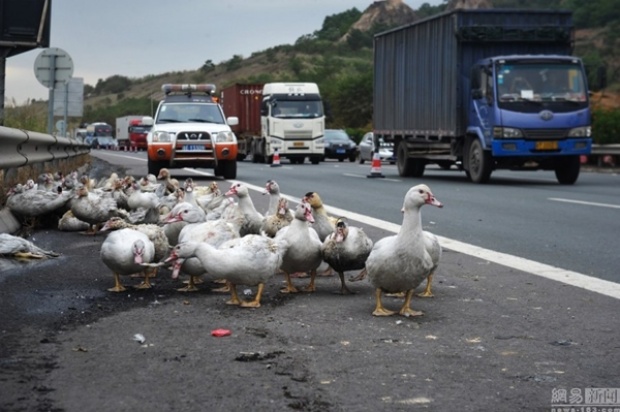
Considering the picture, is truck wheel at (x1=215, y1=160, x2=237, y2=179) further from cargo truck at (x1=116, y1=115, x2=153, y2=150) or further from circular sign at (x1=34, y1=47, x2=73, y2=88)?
cargo truck at (x1=116, y1=115, x2=153, y2=150)

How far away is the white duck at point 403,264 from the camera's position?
654 centimetres

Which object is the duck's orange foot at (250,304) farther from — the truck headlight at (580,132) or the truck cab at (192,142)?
the truck cab at (192,142)

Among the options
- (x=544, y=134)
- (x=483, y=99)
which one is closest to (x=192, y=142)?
(x=483, y=99)

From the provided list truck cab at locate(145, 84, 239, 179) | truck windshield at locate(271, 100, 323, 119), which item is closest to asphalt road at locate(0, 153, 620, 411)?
truck cab at locate(145, 84, 239, 179)

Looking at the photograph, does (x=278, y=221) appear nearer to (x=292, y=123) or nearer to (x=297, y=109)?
(x=292, y=123)

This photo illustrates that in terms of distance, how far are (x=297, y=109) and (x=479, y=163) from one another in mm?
20771

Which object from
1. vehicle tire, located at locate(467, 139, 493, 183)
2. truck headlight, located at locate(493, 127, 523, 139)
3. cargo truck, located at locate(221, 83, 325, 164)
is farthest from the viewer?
cargo truck, located at locate(221, 83, 325, 164)

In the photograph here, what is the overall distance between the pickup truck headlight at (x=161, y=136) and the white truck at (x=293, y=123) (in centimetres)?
1785

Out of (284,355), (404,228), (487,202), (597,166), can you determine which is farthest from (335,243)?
(597,166)

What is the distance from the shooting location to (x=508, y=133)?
23641 mm

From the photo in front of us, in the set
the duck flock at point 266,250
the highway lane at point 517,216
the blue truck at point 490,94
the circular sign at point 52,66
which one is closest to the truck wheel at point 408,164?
the blue truck at point 490,94

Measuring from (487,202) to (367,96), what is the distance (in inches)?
2888

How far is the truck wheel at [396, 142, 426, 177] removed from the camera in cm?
2960

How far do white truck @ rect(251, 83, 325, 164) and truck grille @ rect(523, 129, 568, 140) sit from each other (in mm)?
20584
